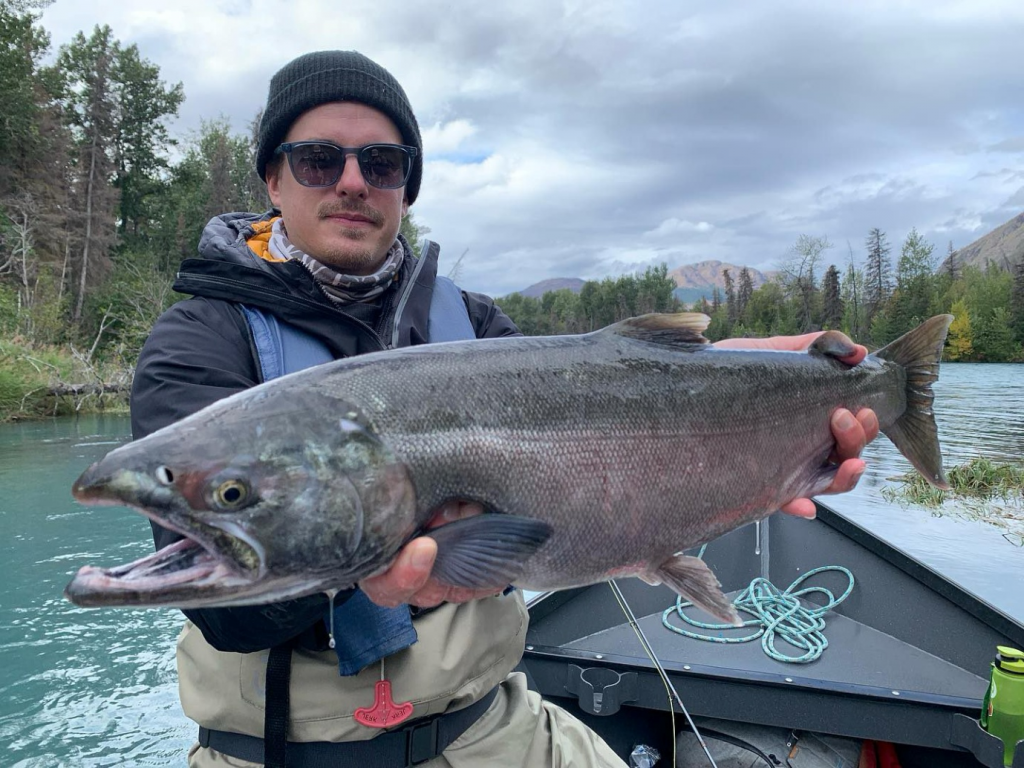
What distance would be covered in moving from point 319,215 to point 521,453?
1693 millimetres

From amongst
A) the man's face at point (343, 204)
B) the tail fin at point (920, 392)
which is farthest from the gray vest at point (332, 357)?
the tail fin at point (920, 392)

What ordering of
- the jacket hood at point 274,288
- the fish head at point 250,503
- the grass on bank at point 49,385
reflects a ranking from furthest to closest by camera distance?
the grass on bank at point 49,385, the jacket hood at point 274,288, the fish head at point 250,503

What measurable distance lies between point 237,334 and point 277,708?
143 cm

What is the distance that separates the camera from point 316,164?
11.0 feet

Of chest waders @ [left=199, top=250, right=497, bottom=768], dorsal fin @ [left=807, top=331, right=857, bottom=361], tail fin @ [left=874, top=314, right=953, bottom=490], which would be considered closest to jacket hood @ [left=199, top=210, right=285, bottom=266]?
chest waders @ [left=199, top=250, right=497, bottom=768]

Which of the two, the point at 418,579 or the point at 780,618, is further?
the point at 780,618

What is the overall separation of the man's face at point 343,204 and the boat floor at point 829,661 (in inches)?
122

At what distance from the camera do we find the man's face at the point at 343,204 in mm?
3316

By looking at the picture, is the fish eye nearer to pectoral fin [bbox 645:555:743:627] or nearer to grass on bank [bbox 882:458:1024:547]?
pectoral fin [bbox 645:555:743:627]

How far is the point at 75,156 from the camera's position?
51.7m

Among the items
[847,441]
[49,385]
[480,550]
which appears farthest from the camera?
[49,385]

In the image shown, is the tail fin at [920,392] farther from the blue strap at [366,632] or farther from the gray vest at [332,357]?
the blue strap at [366,632]

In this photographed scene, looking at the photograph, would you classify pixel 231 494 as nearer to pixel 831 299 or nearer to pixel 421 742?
pixel 421 742

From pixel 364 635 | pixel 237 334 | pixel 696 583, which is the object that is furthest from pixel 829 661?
pixel 237 334
